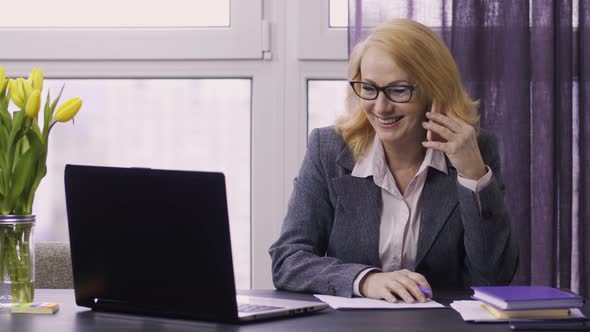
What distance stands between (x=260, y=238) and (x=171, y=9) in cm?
80

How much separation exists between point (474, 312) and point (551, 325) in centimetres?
14

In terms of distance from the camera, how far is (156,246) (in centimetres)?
138

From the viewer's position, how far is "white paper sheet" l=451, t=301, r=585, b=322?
1.37 meters

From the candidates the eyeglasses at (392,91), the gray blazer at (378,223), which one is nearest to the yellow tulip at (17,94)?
the gray blazer at (378,223)

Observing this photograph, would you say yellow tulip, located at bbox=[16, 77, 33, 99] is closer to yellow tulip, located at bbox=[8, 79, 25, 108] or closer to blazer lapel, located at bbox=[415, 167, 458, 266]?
yellow tulip, located at bbox=[8, 79, 25, 108]

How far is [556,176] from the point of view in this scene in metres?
2.49

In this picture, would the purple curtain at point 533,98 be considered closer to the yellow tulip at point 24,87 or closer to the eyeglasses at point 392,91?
the eyeglasses at point 392,91

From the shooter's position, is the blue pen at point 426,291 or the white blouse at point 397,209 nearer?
the blue pen at point 426,291

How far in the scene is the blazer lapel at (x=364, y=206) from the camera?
1959 millimetres

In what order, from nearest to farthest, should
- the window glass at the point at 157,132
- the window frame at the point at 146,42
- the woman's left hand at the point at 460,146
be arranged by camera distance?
the woman's left hand at the point at 460,146
the window frame at the point at 146,42
the window glass at the point at 157,132

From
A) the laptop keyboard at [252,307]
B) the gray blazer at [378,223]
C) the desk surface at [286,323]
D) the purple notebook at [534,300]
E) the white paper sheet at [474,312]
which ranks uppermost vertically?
the gray blazer at [378,223]

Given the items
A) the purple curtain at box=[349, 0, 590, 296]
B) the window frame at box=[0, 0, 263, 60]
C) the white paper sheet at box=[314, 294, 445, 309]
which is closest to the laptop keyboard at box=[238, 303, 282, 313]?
the white paper sheet at box=[314, 294, 445, 309]

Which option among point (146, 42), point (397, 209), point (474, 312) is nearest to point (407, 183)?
point (397, 209)

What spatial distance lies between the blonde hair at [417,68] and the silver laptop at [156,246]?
67 centimetres
